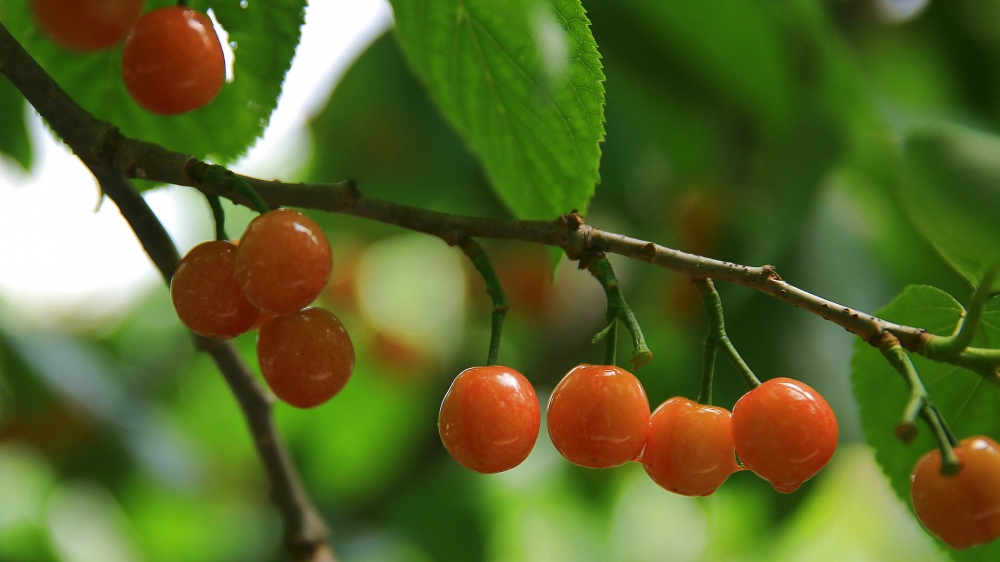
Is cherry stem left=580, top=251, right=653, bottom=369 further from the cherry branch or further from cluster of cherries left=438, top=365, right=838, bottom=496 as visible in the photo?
the cherry branch

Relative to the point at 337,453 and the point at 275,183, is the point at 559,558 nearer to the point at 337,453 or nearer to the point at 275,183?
the point at 337,453

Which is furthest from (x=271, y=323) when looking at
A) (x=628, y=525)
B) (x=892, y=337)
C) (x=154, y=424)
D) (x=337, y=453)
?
(x=628, y=525)

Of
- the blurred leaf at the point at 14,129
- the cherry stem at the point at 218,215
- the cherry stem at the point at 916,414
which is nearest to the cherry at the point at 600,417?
the cherry stem at the point at 916,414

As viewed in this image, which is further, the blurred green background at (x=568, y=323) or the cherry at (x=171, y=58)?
the blurred green background at (x=568, y=323)

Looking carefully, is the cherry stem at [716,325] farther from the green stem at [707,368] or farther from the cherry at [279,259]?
the cherry at [279,259]

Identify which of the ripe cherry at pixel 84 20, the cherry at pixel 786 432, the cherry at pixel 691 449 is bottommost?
the cherry at pixel 691 449

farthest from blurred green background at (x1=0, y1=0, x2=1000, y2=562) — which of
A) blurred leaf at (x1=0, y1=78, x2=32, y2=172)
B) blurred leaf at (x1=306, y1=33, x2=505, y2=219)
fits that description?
blurred leaf at (x1=0, y1=78, x2=32, y2=172)
